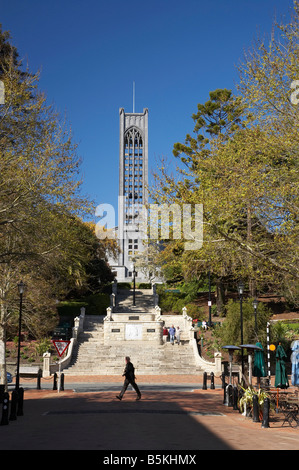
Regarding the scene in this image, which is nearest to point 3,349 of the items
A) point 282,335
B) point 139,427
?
point 139,427

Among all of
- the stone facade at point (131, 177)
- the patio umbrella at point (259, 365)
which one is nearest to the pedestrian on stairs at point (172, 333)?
the patio umbrella at point (259, 365)

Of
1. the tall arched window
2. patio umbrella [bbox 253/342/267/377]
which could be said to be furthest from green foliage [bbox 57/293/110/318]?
the tall arched window

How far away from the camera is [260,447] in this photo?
29.4ft

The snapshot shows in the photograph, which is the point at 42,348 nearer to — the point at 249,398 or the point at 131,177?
the point at 249,398

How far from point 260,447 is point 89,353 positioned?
25.9 m

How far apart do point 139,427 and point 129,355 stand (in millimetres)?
22956

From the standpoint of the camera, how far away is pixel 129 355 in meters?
33.3

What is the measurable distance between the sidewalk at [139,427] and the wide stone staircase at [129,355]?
12007 mm

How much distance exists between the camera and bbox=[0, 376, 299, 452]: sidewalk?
29.2 ft

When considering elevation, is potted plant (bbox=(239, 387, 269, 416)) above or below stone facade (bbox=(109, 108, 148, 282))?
below

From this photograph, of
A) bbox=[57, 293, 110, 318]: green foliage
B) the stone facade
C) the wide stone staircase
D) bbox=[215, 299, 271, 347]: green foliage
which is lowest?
the wide stone staircase

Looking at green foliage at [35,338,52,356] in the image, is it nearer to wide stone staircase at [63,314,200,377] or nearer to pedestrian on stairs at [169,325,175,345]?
wide stone staircase at [63,314,200,377]

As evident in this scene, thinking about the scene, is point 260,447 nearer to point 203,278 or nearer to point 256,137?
point 256,137

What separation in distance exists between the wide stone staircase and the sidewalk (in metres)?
12.0
